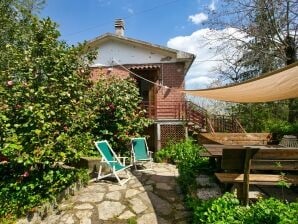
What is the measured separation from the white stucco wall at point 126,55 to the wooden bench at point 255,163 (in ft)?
27.7

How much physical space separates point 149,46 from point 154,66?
0.96m

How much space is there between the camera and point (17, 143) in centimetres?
472

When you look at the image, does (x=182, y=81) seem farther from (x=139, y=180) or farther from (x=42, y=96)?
(x=42, y=96)

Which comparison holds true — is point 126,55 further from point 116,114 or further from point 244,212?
point 244,212

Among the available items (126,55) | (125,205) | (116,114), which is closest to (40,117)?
(125,205)

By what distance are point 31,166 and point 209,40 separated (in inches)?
451

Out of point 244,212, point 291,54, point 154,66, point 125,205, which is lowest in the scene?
point 125,205

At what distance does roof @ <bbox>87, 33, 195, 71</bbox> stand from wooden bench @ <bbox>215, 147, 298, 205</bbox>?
26.0 feet

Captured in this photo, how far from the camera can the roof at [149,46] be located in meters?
11.2

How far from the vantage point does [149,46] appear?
11.6 meters

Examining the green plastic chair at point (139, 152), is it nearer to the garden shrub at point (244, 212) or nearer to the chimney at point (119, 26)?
the garden shrub at point (244, 212)

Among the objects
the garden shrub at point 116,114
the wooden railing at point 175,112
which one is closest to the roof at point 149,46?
the wooden railing at point 175,112

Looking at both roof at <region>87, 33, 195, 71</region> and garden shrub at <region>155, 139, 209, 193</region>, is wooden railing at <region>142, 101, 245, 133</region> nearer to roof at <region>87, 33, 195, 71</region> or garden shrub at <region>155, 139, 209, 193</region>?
garden shrub at <region>155, 139, 209, 193</region>

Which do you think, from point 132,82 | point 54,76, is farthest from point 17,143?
point 132,82
